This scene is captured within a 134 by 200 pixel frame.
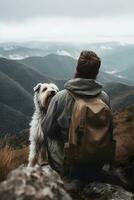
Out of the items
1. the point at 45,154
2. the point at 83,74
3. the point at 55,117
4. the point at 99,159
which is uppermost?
the point at 83,74

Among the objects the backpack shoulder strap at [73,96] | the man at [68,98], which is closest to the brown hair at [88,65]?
the man at [68,98]

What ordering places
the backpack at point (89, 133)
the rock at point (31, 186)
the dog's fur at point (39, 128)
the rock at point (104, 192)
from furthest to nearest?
the dog's fur at point (39, 128), the backpack at point (89, 133), the rock at point (104, 192), the rock at point (31, 186)

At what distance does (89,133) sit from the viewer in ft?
24.2

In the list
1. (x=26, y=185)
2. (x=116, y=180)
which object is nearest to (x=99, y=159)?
(x=116, y=180)

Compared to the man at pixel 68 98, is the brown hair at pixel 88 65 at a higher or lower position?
higher

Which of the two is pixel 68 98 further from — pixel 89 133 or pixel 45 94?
pixel 45 94

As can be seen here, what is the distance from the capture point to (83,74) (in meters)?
7.64

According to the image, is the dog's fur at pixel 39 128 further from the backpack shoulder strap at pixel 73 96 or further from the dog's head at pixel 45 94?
the backpack shoulder strap at pixel 73 96

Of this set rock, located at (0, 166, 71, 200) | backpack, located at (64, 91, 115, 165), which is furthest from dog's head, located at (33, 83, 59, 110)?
rock, located at (0, 166, 71, 200)

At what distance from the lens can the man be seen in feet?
24.7

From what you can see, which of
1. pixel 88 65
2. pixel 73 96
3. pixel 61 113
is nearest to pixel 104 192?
pixel 61 113

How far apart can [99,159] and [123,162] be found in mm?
1134

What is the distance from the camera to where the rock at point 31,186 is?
3.42 m

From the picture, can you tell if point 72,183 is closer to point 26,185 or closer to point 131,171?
point 131,171
